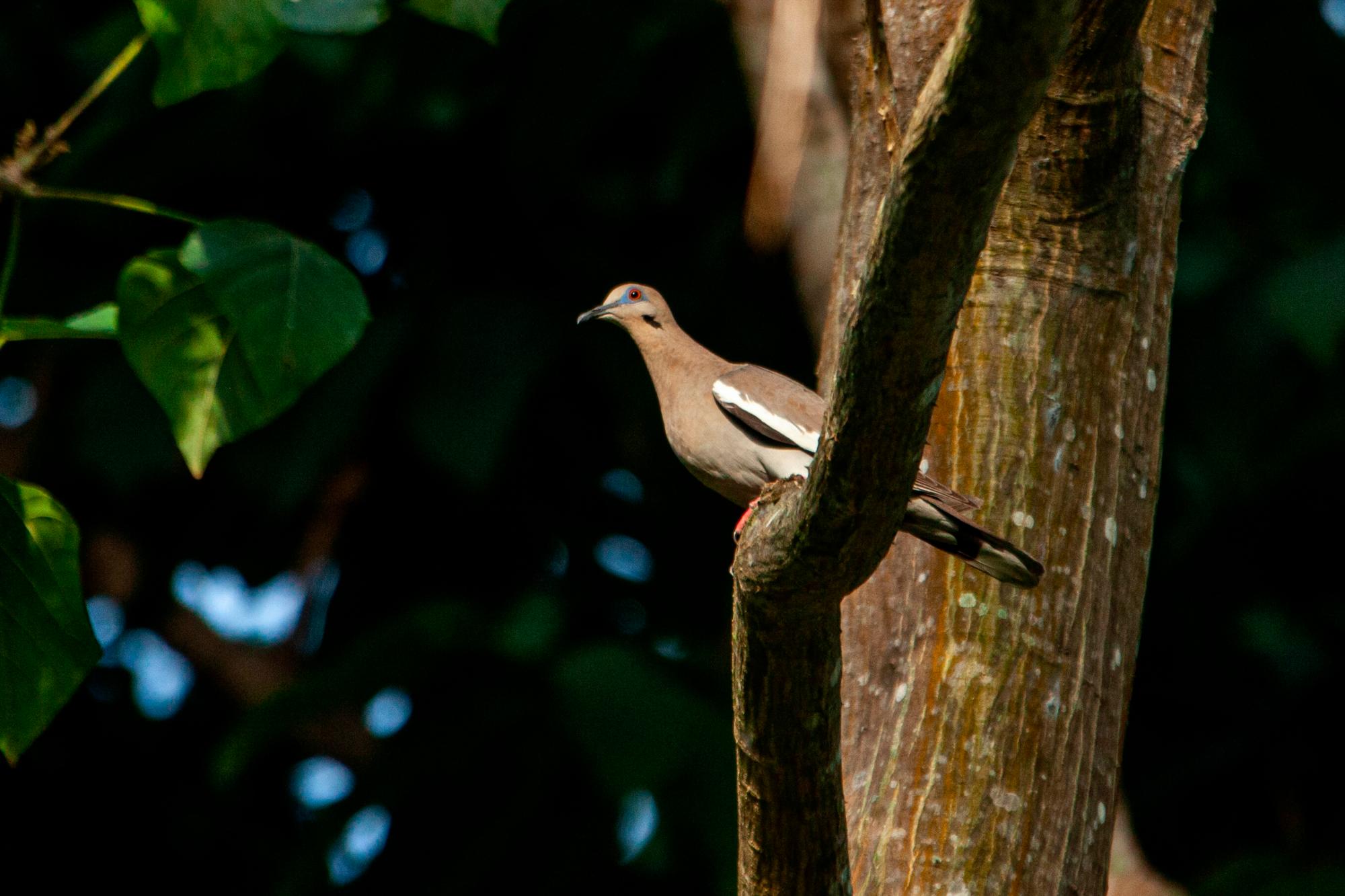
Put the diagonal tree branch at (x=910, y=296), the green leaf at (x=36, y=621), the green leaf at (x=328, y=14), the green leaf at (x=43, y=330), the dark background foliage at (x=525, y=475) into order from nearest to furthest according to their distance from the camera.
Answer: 1. the diagonal tree branch at (x=910, y=296)
2. the green leaf at (x=36, y=621)
3. the green leaf at (x=43, y=330)
4. the green leaf at (x=328, y=14)
5. the dark background foliage at (x=525, y=475)

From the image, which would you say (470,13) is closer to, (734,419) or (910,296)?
(910,296)

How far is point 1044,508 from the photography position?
2932 mm

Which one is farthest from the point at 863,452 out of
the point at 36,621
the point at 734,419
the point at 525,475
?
the point at 525,475

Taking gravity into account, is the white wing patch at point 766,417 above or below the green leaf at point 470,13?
below

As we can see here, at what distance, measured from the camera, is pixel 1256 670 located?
6547mm

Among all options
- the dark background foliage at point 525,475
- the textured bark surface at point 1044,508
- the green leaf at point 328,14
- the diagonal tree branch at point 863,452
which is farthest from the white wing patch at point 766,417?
A: the green leaf at point 328,14

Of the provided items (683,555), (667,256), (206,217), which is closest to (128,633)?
(206,217)

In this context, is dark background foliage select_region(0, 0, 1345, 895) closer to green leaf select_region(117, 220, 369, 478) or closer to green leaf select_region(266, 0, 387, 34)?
green leaf select_region(266, 0, 387, 34)

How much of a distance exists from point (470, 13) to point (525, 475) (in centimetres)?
346

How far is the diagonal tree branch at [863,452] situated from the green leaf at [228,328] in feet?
3.06

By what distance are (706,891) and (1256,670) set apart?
2961 mm

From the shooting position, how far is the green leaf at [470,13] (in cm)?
286

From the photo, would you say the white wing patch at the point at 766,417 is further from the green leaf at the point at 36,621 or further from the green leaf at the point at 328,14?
the green leaf at the point at 36,621

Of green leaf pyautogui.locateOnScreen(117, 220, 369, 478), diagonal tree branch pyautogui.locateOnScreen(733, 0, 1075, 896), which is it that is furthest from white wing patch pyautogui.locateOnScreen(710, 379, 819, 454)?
green leaf pyautogui.locateOnScreen(117, 220, 369, 478)
